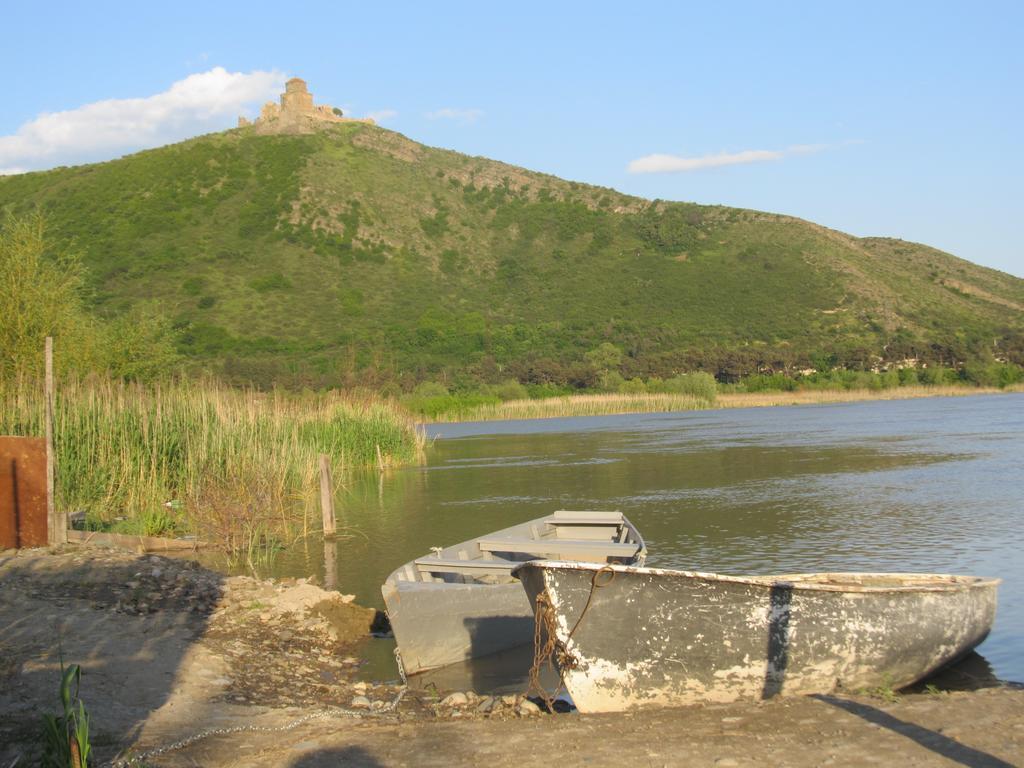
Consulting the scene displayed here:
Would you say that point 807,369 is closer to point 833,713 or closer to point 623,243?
point 623,243

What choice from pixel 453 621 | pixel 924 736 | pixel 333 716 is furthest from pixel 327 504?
pixel 924 736

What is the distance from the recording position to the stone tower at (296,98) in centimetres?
11088

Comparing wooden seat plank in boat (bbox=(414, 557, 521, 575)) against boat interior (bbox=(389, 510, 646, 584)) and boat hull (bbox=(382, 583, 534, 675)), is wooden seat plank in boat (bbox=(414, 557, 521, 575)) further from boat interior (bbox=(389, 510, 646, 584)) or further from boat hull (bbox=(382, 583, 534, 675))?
boat hull (bbox=(382, 583, 534, 675))

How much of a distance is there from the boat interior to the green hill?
1450 inches

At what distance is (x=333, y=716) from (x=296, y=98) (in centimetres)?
11279

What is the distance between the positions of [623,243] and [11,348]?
77.3 metres

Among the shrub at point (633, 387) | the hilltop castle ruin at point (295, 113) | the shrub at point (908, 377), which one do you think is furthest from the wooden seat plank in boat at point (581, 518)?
the hilltop castle ruin at point (295, 113)

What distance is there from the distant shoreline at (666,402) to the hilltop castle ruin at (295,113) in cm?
5769

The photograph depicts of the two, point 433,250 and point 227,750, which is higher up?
point 433,250

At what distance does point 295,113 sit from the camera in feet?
356

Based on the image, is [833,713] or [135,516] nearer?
[833,713]

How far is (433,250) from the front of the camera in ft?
286

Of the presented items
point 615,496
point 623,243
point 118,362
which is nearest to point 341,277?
point 623,243

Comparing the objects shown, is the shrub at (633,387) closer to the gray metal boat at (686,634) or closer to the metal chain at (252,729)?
the metal chain at (252,729)
